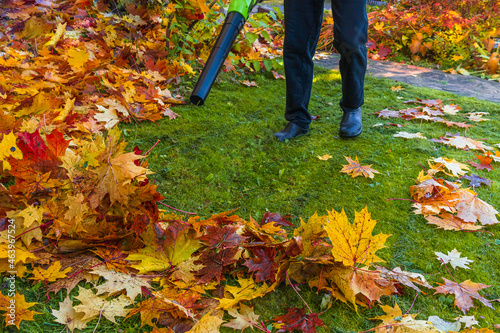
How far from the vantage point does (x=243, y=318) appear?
39.9 inches

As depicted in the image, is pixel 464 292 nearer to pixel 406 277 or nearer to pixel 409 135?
pixel 406 277

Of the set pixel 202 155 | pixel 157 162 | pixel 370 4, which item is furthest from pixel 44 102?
pixel 370 4

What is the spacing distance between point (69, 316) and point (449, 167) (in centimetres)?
196

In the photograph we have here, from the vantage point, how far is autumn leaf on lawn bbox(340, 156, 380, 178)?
190 centimetres

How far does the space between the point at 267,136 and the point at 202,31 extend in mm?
1619

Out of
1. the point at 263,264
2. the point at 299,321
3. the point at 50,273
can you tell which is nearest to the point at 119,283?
the point at 50,273

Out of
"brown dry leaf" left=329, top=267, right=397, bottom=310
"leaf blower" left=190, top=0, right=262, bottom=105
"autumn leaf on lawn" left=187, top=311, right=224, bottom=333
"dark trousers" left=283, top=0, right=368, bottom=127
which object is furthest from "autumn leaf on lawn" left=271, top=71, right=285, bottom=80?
"autumn leaf on lawn" left=187, top=311, right=224, bottom=333

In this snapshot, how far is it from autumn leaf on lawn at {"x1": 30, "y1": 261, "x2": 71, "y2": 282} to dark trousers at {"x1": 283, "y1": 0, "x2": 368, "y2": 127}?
5.91ft

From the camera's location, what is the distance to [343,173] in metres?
1.95

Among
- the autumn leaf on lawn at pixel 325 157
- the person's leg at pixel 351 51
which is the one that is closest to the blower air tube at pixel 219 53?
the person's leg at pixel 351 51

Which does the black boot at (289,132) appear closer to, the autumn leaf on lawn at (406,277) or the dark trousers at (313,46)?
the dark trousers at (313,46)

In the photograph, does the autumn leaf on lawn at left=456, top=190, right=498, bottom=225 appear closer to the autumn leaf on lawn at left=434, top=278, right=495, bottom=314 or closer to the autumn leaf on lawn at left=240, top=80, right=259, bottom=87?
the autumn leaf on lawn at left=434, top=278, right=495, bottom=314

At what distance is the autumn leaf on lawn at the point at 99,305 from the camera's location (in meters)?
0.98

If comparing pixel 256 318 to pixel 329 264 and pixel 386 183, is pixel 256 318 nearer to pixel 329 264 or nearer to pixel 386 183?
pixel 329 264
